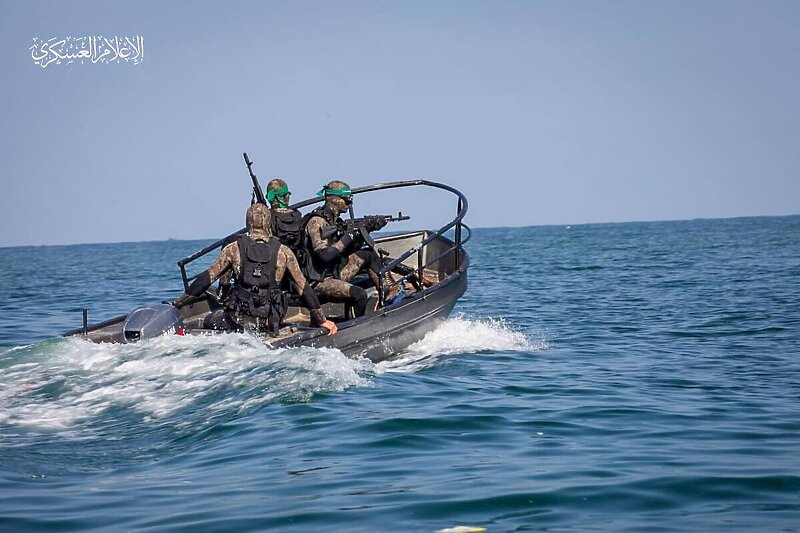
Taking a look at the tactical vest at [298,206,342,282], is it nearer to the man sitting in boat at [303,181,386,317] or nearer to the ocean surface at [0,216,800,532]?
the man sitting in boat at [303,181,386,317]

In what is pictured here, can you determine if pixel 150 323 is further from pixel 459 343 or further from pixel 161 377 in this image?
pixel 459 343

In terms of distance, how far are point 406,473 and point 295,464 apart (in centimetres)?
87

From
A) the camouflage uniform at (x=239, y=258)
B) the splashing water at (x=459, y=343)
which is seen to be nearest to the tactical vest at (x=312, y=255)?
the camouflage uniform at (x=239, y=258)

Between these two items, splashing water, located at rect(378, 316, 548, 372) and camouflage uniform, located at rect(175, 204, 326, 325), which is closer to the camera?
camouflage uniform, located at rect(175, 204, 326, 325)

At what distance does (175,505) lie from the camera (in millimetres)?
6582

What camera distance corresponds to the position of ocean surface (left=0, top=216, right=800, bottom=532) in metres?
6.45

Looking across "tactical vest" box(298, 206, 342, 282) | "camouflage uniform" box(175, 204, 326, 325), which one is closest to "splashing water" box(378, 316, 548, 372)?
"tactical vest" box(298, 206, 342, 282)

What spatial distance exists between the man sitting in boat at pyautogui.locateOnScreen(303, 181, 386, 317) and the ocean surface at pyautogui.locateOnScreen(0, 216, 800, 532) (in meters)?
1.10

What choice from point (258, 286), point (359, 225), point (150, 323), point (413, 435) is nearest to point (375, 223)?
point (359, 225)

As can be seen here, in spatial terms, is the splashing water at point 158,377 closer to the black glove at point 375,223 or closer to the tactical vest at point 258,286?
the tactical vest at point 258,286

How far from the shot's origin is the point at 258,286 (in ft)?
39.3

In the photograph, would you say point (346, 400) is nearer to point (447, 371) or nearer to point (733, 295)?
point (447, 371)

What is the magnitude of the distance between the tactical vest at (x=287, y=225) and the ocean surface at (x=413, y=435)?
2.13m

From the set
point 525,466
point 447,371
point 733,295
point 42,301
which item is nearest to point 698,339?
point 447,371
